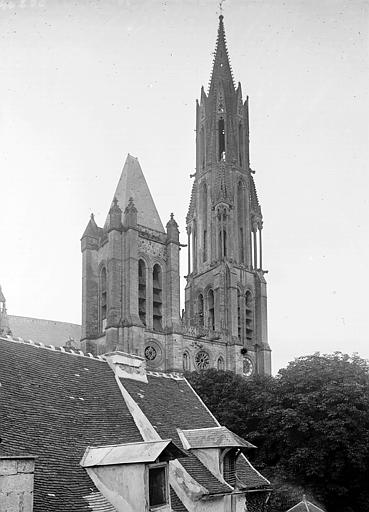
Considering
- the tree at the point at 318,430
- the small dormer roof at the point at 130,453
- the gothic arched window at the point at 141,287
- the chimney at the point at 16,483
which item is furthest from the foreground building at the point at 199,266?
the chimney at the point at 16,483

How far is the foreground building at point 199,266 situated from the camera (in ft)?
261

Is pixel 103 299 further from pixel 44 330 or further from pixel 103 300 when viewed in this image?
pixel 44 330

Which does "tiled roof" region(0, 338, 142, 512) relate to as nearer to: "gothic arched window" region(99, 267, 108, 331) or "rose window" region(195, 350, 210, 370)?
"gothic arched window" region(99, 267, 108, 331)

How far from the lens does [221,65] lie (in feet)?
350

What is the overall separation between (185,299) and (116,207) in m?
21.9

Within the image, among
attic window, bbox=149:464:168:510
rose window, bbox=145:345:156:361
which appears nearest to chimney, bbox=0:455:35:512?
attic window, bbox=149:464:168:510

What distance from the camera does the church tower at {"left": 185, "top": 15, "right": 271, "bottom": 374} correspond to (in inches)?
3541

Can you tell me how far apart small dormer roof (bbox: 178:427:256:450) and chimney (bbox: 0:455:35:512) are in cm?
817

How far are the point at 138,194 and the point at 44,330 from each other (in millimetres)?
20656

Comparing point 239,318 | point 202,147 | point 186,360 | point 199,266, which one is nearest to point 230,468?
point 186,360

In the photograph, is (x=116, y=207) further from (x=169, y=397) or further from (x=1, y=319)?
(x=169, y=397)

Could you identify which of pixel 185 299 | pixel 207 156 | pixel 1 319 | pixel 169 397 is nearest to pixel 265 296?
pixel 185 299

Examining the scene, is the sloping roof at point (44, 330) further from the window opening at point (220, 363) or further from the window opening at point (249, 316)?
the window opening at point (249, 316)

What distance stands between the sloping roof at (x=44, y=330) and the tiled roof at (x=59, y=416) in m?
64.9
